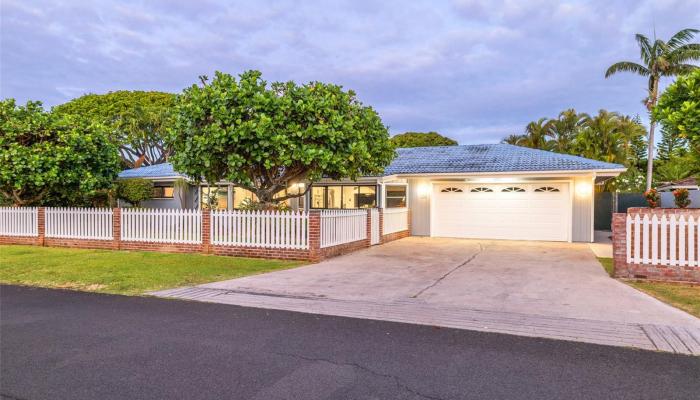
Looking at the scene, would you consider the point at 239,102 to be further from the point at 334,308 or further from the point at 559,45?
the point at 559,45

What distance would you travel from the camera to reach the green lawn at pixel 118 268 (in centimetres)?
814

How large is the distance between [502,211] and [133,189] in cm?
1613

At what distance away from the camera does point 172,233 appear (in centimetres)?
1269

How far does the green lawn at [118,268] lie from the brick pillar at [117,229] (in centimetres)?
51

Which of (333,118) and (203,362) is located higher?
(333,118)

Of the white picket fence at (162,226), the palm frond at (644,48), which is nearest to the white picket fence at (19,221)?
the white picket fence at (162,226)

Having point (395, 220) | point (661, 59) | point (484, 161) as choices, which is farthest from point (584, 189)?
point (661, 59)

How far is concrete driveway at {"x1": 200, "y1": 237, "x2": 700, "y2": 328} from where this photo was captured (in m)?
6.24

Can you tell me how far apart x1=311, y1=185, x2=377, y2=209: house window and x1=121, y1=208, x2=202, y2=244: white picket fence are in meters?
7.74

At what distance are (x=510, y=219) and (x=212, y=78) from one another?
11.9 m

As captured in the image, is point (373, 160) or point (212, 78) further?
point (373, 160)

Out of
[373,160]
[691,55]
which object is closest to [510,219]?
[373,160]

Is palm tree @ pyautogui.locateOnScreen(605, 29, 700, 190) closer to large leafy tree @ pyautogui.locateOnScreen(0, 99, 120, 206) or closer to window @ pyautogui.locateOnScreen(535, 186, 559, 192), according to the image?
window @ pyautogui.locateOnScreen(535, 186, 559, 192)

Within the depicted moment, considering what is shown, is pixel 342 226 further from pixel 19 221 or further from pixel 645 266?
pixel 19 221
